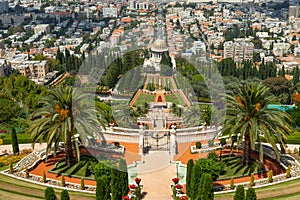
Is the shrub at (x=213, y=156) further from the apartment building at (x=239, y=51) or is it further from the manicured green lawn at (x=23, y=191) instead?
the apartment building at (x=239, y=51)

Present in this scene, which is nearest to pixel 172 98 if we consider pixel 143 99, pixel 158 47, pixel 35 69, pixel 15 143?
pixel 143 99

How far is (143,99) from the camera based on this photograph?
153 feet

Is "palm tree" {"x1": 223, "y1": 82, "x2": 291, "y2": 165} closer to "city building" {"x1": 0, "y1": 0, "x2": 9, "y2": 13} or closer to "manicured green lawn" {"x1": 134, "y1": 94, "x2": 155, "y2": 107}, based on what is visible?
"manicured green lawn" {"x1": 134, "y1": 94, "x2": 155, "y2": 107}

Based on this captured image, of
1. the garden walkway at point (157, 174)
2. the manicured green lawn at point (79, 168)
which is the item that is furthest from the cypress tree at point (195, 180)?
the manicured green lawn at point (79, 168)

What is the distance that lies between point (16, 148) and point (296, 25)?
99.6m

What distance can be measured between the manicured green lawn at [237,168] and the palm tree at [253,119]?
0.41 metres

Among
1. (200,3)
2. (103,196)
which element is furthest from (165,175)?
(200,3)

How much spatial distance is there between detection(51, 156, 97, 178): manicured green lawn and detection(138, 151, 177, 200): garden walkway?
113 inches

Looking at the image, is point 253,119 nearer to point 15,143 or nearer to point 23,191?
point 23,191

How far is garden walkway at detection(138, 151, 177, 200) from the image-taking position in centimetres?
2102

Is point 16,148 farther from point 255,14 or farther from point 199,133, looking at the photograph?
point 255,14

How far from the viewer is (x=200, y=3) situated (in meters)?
155

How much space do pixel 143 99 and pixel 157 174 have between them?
23872 millimetres

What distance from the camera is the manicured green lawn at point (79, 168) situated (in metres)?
22.8
